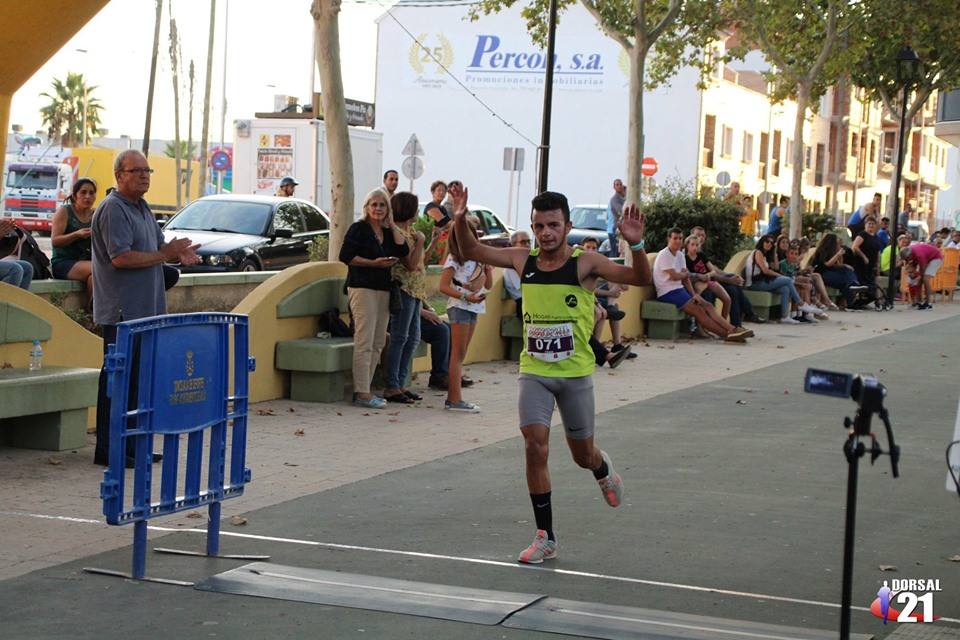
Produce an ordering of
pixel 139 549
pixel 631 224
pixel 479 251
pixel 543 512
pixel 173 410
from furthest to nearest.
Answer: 1. pixel 479 251
2. pixel 543 512
3. pixel 631 224
4. pixel 173 410
5. pixel 139 549

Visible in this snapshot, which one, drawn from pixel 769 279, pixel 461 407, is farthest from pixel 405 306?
pixel 769 279

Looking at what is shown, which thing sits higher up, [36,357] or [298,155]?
[298,155]

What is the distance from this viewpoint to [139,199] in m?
9.52

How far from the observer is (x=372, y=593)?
6586mm

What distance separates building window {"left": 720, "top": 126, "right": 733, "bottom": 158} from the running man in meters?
56.3

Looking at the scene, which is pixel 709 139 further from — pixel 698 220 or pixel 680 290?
pixel 680 290

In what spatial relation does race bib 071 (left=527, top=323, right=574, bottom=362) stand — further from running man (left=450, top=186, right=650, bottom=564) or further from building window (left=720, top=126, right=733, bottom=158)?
building window (left=720, top=126, right=733, bottom=158)

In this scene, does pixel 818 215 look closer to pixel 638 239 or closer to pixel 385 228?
pixel 385 228

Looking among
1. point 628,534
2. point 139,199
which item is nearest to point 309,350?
point 139,199

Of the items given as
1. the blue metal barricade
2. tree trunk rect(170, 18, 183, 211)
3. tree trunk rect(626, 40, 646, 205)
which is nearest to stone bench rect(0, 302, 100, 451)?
the blue metal barricade

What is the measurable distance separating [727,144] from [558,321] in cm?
5784

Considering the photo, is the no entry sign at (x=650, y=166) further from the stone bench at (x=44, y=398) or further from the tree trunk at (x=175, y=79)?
the stone bench at (x=44, y=398)

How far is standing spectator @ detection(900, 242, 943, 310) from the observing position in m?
31.2

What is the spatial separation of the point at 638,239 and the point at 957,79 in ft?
125
